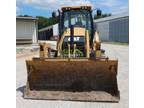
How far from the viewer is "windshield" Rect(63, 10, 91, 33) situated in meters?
4.57

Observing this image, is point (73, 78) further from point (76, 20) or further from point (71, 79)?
point (76, 20)

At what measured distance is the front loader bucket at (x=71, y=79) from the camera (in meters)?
3.63

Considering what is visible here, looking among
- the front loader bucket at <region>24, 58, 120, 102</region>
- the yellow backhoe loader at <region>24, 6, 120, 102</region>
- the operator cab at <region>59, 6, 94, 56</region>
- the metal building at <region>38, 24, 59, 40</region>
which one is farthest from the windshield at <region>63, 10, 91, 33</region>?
the front loader bucket at <region>24, 58, 120, 102</region>

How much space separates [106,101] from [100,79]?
36 cm

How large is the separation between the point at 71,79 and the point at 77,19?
1.15 metres

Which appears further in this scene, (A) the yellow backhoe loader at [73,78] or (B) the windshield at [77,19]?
(B) the windshield at [77,19]

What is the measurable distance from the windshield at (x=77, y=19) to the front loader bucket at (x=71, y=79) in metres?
1.01

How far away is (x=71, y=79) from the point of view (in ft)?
12.4

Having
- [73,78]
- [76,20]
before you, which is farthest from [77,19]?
[73,78]

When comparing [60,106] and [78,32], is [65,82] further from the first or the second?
[78,32]

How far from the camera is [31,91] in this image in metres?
3.74

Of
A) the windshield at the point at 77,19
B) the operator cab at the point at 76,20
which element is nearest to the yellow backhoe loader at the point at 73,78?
the operator cab at the point at 76,20

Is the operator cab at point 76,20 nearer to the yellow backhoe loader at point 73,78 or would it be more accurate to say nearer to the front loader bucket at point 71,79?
the yellow backhoe loader at point 73,78
